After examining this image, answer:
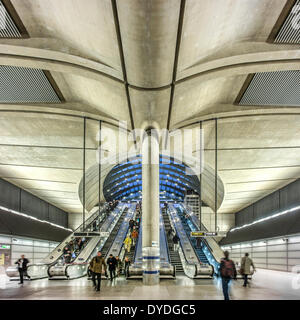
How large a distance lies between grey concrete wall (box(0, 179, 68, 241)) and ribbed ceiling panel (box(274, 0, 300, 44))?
1815cm

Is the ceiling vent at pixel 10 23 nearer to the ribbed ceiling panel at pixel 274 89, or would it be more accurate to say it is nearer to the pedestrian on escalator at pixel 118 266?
the ribbed ceiling panel at pixel 274 89

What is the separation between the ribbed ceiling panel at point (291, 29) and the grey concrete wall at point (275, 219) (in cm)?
1284

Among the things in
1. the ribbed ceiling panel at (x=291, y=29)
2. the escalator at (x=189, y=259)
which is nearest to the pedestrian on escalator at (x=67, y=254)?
the escalator at (x=189, y=259)

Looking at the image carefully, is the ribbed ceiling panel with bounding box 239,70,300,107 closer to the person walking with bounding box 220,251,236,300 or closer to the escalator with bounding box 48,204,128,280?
the person walking with bounding box 220,251,236,300

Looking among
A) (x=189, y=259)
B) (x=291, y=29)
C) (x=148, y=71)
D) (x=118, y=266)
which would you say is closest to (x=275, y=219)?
(x=189, y=259)

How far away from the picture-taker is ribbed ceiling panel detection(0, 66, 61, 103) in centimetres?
1471

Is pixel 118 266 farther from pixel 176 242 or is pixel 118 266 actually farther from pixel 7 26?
pixel 7 26

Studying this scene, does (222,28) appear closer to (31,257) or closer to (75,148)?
(75,148)

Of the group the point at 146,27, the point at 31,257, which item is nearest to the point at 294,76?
the point at 146,27

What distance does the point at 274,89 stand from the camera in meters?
15.9

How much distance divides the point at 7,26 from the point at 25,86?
4.54 meters

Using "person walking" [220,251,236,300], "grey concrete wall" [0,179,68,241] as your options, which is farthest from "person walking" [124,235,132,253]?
"person walking" [220,251,236,300]
